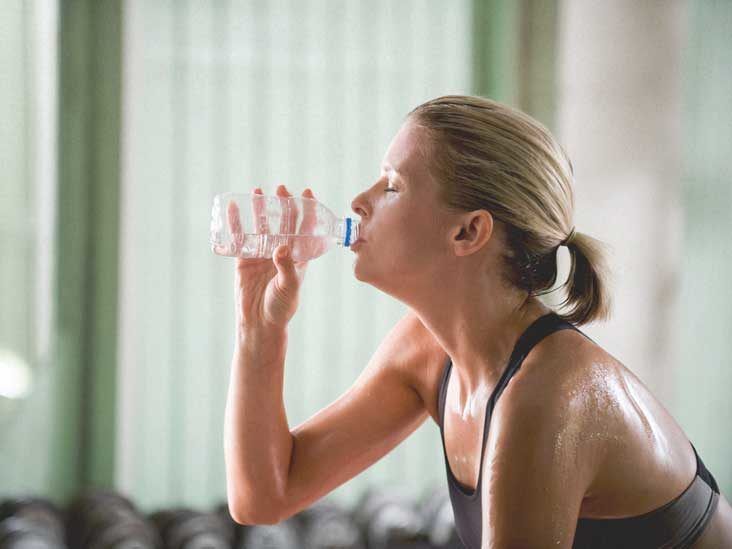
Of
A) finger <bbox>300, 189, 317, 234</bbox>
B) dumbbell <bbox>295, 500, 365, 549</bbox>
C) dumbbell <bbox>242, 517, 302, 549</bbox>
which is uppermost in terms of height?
finger <bbox>300, 189, 317, 234</bbox>

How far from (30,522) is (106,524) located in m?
0.18

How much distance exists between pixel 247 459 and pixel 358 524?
1.33m

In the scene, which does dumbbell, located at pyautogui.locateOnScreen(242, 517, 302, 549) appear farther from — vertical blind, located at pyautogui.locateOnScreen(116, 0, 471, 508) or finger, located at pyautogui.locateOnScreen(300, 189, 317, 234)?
finger, located at pyautogui.locateOnScreen(300, 189, 317, 234)

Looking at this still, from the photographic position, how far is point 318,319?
251 cm

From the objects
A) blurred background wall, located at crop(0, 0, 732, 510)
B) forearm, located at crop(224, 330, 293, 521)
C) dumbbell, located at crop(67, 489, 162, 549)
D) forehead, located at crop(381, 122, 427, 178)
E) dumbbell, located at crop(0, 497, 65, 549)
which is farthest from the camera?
blurred background wall, located at crop(0, 0, 732, 510)

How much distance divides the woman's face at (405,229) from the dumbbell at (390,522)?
140 centimetres

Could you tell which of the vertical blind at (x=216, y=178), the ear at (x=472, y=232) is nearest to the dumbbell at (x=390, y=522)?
the vertical blind at (x=216, y=178)

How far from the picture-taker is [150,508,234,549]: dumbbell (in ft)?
6.82

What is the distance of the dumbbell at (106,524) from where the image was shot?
197 centimetres

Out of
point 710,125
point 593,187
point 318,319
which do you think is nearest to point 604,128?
point 593,187

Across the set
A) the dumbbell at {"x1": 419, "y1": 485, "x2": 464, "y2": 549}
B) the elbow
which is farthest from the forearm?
the dumbbell at {"x1": 419, "y1": 485, "x2": 464, "y2": 549}

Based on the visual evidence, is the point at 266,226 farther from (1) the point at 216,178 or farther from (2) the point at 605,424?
(1) the point at 216,178

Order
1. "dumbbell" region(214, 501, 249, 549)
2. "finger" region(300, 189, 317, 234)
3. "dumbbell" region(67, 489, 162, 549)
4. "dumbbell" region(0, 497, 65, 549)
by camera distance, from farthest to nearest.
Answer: "dumbbell" region(214, 501, 249, 549), "dumbbell" region(67, 489, 162, 549), "dumbbell" region(0, 497, 65, 549), "finger" region(300, 189, 317, 234)

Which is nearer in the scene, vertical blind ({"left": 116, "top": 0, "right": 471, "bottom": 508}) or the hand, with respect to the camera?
the hand
